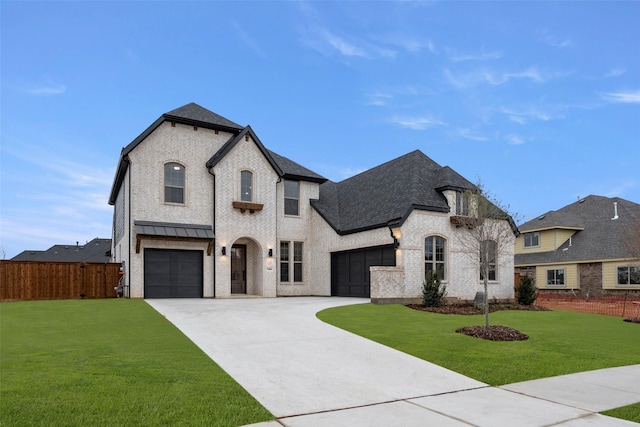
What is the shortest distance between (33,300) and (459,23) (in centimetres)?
2436

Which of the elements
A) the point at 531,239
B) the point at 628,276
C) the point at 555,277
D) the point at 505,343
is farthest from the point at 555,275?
the point at 505,343

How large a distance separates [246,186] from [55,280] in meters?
10.0

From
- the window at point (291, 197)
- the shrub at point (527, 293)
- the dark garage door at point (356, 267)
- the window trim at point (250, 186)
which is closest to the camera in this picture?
the shrub at point (527, 293)

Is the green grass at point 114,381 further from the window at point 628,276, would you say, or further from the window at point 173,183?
the window at point 628,276

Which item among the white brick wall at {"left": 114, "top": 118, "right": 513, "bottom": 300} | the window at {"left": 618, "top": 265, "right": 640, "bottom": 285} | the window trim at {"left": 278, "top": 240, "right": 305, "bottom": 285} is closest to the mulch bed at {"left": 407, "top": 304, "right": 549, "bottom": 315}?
the white brick wall at {"left": 114, "top": 118, "right": 513, "bottom": 300}

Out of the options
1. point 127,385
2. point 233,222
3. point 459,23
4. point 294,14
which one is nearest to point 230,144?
point 233,222

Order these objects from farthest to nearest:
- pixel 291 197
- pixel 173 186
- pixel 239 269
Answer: pixel 291 197, pixel 239 269, pixel 173 186

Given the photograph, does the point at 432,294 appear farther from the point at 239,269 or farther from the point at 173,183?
the point at 173,183

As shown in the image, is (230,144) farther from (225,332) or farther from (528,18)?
(528,18)

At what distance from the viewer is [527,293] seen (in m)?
21.8

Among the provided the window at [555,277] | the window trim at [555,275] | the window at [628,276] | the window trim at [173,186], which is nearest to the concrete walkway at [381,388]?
the window trim at [173,186]

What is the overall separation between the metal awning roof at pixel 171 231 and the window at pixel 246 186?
2532 millimetres

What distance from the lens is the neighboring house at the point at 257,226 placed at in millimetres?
21141

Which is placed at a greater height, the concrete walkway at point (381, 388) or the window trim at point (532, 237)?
the window trim at point (532, 237)
